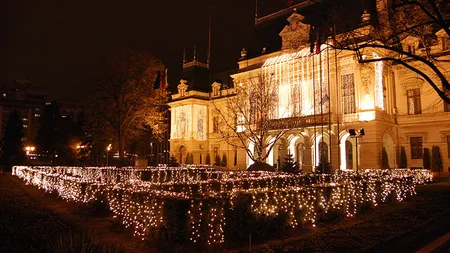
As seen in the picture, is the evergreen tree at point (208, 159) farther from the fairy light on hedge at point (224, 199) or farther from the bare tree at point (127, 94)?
the fairy light on hedge at point (224, 199)

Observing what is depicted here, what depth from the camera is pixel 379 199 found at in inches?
545

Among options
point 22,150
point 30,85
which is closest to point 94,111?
point 22,150

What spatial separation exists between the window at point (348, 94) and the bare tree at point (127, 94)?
18.9m

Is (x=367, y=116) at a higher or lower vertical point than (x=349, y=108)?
lower

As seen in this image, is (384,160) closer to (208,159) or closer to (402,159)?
(402,159)

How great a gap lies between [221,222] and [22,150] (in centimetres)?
6423

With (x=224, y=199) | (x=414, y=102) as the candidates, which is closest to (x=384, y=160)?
(x=414, y=102)

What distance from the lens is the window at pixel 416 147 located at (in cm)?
3246

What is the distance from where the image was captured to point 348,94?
3384 cm

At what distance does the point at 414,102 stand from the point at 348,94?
643cm

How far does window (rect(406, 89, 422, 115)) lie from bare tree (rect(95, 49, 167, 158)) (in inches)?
999

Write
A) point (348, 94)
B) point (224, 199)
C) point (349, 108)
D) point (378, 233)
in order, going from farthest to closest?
point (348, 94) → point (349, 108) → point (378, 233) → point (224, 199)

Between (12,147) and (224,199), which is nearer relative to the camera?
(224,199)

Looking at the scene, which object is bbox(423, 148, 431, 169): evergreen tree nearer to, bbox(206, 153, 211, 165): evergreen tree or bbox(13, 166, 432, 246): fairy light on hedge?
bbox(13, 166, 432, 246): fairy light on hedge
